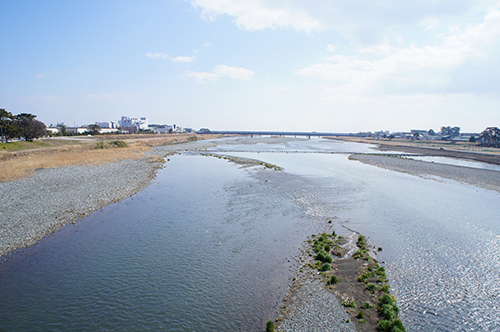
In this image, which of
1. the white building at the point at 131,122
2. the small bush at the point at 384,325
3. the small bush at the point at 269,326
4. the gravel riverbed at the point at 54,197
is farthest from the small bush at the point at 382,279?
the white building at the point at 131,122

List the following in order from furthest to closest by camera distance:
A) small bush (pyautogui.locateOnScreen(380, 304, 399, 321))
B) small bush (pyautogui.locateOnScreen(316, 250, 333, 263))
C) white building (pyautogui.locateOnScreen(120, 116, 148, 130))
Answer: white building (pyautogui.locateOnScreen(120, 116, 148, 130)), small bush (pyautogui.locateOnScreen(316, 250, 333, 263)), small bush (pyautogui.locateOnScreen(380, 304, 399, 321))

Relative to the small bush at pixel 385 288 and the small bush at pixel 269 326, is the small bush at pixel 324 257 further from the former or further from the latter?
→ the small bush at pixel 269 326

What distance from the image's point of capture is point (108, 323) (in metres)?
7.62

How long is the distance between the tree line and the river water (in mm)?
43008

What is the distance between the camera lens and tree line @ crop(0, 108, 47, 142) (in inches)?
1813

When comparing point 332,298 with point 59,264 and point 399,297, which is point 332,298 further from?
point 59,264

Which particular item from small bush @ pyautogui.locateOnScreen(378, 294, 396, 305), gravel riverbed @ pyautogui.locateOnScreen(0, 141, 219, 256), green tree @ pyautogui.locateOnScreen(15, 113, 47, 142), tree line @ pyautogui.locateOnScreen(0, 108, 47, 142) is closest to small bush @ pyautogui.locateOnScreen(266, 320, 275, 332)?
small bush @ pyautogui.locateOnScreen(378, 294, 396, 305)

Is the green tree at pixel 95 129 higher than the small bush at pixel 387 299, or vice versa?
the green tree at pixel 95 129

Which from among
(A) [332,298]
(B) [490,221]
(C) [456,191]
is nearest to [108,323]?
(A) [332,298]

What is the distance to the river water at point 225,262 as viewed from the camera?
8.05 metres

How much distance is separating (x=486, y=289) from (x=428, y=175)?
2841 centimetres

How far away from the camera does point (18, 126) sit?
49188 mm

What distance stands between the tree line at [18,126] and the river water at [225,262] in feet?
141

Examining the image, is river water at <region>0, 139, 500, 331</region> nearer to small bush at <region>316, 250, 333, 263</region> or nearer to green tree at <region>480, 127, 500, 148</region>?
small bush at <region>316, 250, 333, 263</region>
